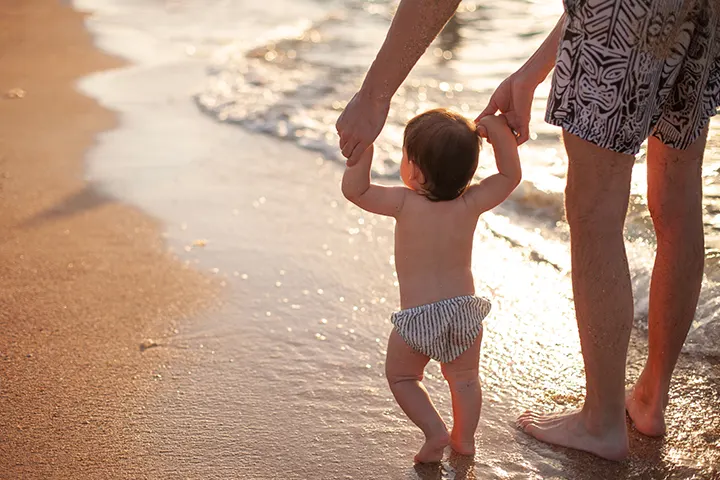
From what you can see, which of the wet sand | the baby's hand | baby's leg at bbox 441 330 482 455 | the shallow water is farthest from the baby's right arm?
the wet sand

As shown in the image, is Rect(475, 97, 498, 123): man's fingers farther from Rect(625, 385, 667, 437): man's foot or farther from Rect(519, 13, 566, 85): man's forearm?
Rect(625, 385, 667, 437): man's foot

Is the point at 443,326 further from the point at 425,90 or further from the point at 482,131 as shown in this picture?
the point at 425,90

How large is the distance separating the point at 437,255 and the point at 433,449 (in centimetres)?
55

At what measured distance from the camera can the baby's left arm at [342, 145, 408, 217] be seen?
95.0 inches

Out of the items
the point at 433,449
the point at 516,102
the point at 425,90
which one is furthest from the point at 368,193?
the point at 425,90

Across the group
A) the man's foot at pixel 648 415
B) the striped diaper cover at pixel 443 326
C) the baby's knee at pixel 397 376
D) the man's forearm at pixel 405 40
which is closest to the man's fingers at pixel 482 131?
the man's forearm at pixel 405 40

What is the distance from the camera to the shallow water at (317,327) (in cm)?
258

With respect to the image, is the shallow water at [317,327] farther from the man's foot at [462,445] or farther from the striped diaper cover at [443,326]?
the striped diaper cover at [443,326]

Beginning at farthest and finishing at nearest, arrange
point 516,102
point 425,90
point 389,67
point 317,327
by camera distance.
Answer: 1. point 425,90
2. point 317,327
3. point 516,102
4. point 389,67

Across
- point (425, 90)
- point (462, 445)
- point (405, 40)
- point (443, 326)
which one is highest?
point (405, 40)

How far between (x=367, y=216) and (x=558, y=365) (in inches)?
64.7

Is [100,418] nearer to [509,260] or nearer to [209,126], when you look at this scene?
[509,260]

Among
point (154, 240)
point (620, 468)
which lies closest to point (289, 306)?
point (154, 240)

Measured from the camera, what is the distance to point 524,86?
8.04 feet
